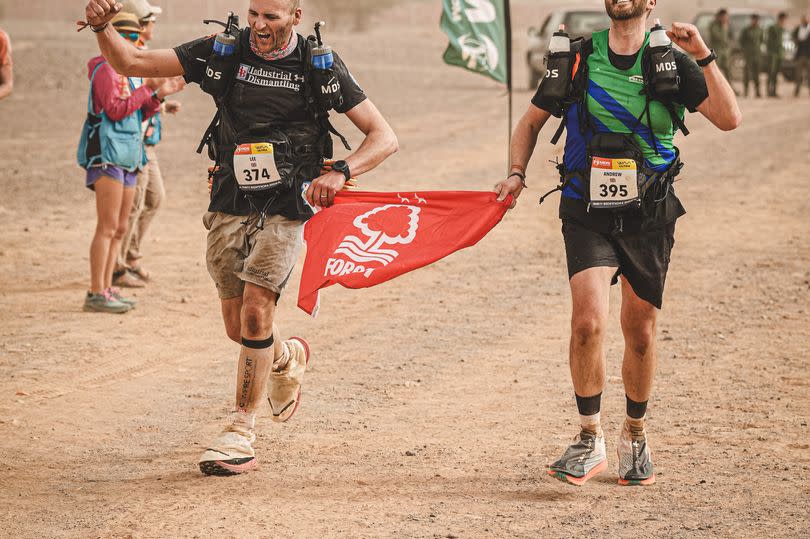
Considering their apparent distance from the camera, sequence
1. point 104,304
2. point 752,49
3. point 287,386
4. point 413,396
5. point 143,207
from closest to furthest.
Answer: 1. point 287,386
2. point 413,396
3. point 104,304
4. point 143,207
5. point 752,49

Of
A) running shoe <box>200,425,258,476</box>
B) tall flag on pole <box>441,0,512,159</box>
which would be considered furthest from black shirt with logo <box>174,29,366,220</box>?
tall flag on pole <box>441,0,512,159</box>

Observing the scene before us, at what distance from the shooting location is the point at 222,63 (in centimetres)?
570

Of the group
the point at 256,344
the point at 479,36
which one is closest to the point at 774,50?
the point at 479,36

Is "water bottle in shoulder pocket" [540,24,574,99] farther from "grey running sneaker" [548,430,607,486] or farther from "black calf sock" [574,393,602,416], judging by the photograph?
"grey running sneaker" [548,430,607,486]

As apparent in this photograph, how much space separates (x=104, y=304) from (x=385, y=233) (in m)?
4.07

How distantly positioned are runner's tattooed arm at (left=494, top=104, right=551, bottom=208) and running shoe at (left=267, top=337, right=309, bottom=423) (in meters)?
1.43

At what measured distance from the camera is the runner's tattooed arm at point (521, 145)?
18.9 ft

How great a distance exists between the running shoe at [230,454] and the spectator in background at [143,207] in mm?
4285

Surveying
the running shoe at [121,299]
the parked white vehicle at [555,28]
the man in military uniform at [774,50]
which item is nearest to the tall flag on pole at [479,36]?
the running shoe at [121,299]

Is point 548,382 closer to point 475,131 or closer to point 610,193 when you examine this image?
point 610,193

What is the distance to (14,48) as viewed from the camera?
3581 cm

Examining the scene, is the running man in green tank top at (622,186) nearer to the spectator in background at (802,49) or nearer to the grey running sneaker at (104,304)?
the grey running sneaker at (104,304)

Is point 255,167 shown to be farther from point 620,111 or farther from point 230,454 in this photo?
point 620,111

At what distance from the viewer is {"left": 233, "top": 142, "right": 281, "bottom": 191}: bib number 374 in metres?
5.73
